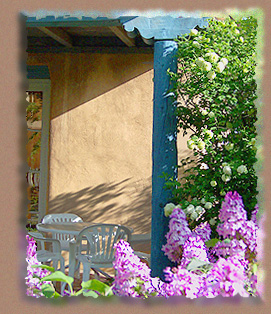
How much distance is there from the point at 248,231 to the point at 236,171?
0.91m

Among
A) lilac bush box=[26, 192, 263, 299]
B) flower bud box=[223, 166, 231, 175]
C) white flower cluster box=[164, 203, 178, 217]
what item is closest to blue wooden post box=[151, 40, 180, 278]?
white flower cluster box=[164, 203, 178, 217]

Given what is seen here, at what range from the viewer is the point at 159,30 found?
→ 10.9 feet

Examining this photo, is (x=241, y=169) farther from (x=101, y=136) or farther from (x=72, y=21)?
(x=101, y=136)

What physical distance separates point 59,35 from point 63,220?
218 cm

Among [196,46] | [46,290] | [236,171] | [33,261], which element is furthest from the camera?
[196,46]

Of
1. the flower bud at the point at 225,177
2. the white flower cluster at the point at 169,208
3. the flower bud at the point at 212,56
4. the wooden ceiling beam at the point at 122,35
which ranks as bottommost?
the white flower cluster at the point at 169,208

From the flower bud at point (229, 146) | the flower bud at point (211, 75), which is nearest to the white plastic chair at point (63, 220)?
the flower bud at point (229, 146)

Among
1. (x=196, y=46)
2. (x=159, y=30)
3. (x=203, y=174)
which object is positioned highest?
(x=159, y=30)

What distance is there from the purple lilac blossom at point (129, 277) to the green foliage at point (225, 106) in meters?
1.11

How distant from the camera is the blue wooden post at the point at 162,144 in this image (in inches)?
127

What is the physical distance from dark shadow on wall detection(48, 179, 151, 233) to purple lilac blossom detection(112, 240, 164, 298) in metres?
3.54

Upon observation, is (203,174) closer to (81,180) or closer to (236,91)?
(236,91)

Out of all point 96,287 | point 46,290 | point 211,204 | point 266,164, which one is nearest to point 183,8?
point 266,164

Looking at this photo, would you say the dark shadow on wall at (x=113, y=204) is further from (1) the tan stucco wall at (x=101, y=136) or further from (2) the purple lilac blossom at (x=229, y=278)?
(2) the purple lilac blossom at (x=229, y=278)
